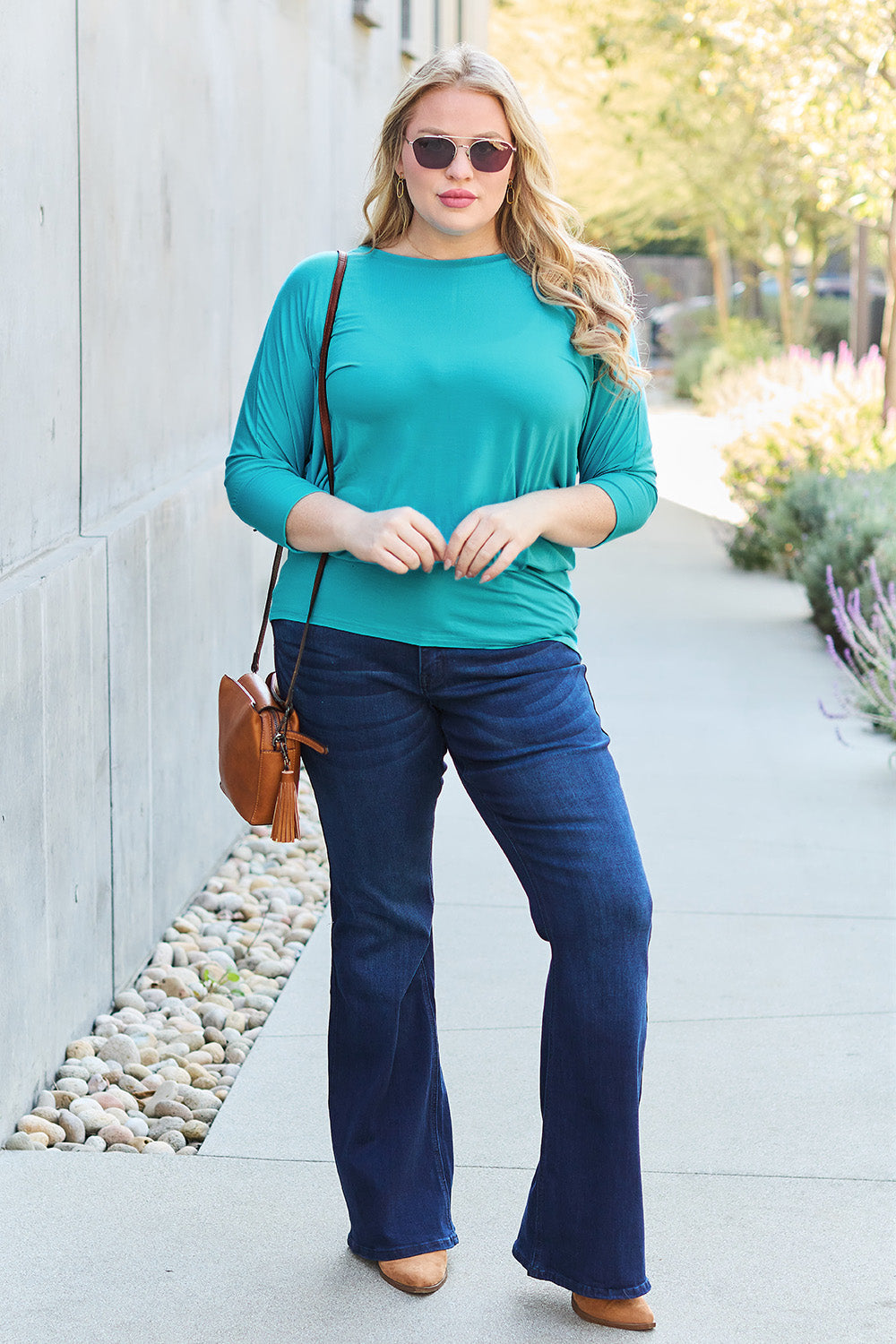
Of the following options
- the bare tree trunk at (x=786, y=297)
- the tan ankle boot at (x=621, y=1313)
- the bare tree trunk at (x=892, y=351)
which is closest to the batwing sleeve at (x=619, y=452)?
the tan ankle boot at (x=621, y=1313)

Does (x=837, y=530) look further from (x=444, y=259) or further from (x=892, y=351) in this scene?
(x=444, y=259)

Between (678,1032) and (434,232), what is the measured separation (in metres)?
2.14

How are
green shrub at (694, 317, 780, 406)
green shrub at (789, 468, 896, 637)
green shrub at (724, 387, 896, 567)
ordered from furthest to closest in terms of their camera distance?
green shrub at (694, 317, 780, 406), green shrub at (724, 387, 896, 567), green shrub at (789, 468, 896, 637)

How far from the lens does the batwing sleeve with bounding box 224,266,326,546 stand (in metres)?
2.52

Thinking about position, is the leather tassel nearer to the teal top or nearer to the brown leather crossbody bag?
the brown leather crossbody bag

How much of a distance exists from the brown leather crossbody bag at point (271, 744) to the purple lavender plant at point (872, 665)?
3814 millimetres

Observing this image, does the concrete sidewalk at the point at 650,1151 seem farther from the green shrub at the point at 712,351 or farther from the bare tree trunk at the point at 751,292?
the bare tree trunk at the point at 751,292

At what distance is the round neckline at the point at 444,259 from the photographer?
253 cm

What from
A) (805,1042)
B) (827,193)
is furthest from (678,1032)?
(827,193)

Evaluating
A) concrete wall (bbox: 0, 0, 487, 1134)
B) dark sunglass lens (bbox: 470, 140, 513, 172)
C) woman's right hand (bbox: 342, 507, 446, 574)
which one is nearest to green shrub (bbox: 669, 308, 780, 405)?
concrete wall (bbox: 0, 0, 487, 1134)

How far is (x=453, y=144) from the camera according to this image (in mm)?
2479

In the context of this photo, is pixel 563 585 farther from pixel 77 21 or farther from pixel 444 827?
pixel 444 827

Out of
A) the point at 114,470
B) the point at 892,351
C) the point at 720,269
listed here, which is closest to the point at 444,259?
the point at 114,470

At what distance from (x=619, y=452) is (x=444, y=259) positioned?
397 mm
